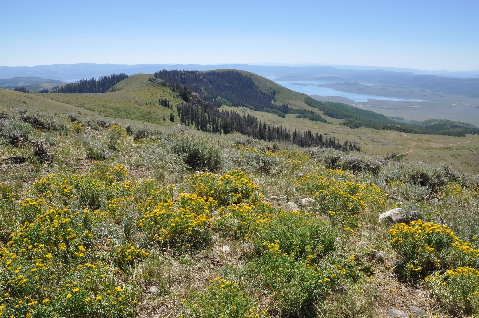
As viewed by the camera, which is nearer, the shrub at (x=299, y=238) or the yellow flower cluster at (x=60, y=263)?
the yellow flower cluster at (x=60, y=263)

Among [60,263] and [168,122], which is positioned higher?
[60,263]

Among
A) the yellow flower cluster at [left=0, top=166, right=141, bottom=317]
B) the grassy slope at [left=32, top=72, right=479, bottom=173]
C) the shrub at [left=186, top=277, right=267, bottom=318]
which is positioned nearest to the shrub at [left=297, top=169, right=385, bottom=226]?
the shrub at [left=186, top=277, right=267, bottom=318]

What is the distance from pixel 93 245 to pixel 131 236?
763 millimetres

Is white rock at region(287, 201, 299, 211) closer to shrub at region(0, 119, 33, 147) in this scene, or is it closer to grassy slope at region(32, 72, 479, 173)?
shrub at region(0, 119, 33, 147)

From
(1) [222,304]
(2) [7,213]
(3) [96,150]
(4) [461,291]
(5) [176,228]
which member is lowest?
(4) [461,291]

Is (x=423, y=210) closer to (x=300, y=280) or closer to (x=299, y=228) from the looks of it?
(x=299, y=228)

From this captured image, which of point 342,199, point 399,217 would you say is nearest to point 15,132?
point 342,199

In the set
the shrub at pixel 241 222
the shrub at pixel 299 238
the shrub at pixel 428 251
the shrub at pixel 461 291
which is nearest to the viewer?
the shrub at pixel 461 291

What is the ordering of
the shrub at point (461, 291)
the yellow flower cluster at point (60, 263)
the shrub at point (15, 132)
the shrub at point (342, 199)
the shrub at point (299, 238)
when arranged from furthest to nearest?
the shrub at point (15, 132), the shrub at point (342, 199), the shrub at point (299, 238), the shrub at point (461, 291), the yellow flower cluster at point (60, 263)

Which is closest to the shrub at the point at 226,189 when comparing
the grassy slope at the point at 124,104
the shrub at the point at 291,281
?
the shrub at the point at 291,281

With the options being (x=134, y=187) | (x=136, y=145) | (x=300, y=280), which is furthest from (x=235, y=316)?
(x=136, y=145)

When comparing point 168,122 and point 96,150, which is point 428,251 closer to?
point 96,150

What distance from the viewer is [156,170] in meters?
10.4

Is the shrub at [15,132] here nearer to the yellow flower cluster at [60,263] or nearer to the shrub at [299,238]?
the yellow flower cluster at [60,263]
